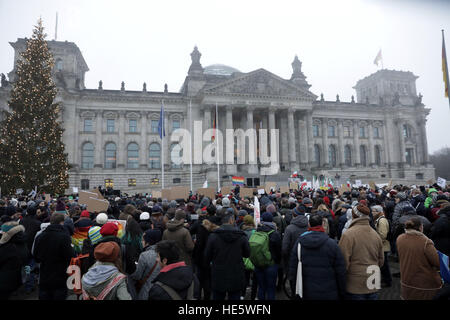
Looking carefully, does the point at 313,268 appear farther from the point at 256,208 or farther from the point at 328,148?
the point at 328,148

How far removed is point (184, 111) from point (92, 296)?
46.8 metres

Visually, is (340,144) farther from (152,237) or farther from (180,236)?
(152,237)

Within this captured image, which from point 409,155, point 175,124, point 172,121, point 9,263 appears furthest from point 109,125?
point 409,155

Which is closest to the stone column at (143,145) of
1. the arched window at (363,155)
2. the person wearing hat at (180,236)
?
the arched window at (363,155)

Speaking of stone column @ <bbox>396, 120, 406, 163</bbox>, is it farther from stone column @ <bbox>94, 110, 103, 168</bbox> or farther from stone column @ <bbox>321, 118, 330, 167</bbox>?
stone column @ <bbox>94, 110, 103, 168</bbox>

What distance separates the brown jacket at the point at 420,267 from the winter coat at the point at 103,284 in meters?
4.96

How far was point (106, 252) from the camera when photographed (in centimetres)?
418

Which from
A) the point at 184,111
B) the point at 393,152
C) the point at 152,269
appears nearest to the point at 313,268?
the point at 152,269

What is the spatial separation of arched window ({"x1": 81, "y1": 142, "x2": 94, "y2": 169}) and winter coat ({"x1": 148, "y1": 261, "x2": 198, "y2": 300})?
4691 centimetres

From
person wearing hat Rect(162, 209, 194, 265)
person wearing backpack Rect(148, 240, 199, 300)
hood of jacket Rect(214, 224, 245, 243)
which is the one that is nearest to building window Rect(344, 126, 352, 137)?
person wearing hat Rect(162, 209, 194, 265)

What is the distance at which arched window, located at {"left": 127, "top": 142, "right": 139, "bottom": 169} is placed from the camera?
4762 centimetres

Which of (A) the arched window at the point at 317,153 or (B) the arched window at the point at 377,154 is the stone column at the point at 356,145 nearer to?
(B) the arched window at the point at 377,154

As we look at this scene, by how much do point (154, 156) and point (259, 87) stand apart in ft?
68.0

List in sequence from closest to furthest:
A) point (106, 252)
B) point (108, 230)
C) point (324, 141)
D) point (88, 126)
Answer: point (106, 252)
point (108, 230)
point (88, 126)
point (324, 141)
